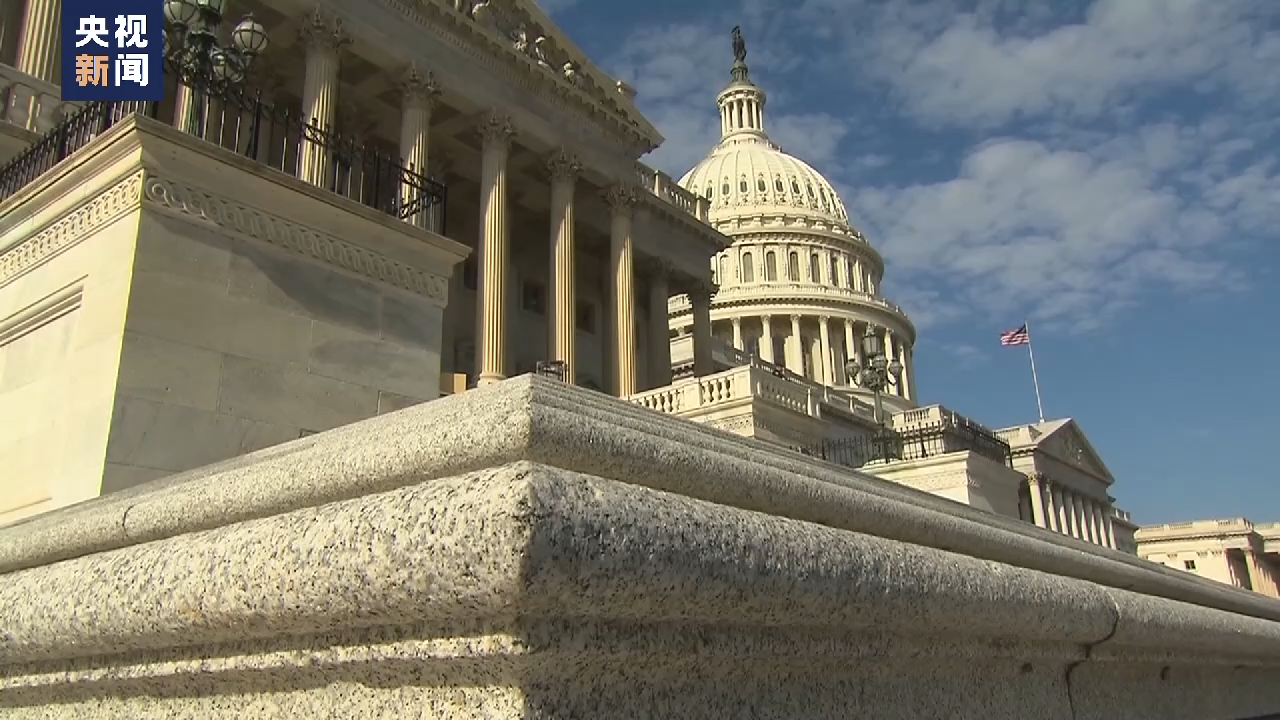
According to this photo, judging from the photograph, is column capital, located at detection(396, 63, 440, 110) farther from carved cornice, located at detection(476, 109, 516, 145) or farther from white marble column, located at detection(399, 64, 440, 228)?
carved cornice, located at detection(476, 109, 516, 145)

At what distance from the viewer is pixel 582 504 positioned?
1.66 meters

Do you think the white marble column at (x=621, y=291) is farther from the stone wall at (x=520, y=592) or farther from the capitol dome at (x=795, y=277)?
the capitol dome at (x=795, y=277)

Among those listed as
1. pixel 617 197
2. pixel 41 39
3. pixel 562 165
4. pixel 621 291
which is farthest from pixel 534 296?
pixel 41 39

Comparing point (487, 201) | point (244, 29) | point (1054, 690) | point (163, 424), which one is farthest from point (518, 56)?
point (1054, 690)

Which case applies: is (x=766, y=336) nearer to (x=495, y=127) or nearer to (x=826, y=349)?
(x=826, y=349)

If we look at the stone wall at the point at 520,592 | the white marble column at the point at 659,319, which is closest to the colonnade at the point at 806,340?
the white marble column at the point at 659,319

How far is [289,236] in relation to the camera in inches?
252

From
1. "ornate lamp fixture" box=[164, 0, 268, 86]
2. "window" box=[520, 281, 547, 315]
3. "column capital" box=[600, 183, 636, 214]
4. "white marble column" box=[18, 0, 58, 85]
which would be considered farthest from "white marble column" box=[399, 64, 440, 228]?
"ornate lamp fixture" box=[164, 0, 268, 86]

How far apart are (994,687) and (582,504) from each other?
2.22m

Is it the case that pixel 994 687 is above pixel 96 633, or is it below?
below

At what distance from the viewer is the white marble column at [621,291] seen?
31.0m

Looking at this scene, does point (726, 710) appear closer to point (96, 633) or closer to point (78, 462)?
point (96, 633)

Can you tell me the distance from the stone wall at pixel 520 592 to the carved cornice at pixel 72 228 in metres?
2.91

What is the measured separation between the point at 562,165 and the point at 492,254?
17.2 feet
